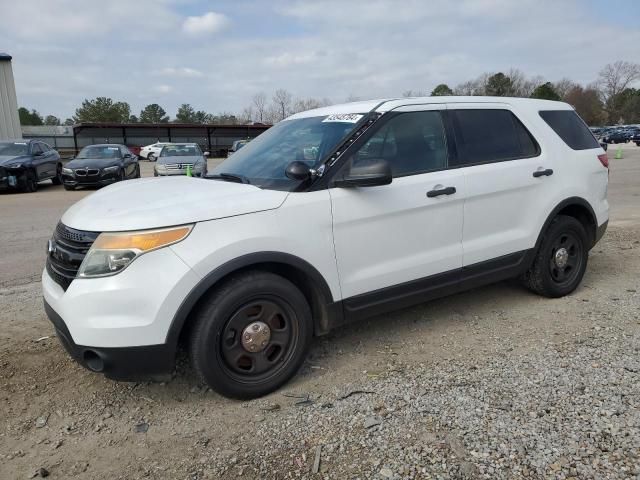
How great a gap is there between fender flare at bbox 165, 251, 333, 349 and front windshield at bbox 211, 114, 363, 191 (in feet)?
1.51

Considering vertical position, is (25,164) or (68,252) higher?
(25,164)

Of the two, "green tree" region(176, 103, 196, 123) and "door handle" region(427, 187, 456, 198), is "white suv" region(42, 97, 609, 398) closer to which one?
"door handle" region(427, 187, 456, 198)

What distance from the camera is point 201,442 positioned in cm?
266

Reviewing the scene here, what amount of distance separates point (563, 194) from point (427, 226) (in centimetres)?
161

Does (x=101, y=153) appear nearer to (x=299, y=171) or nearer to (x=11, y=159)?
(x=11, y=159)

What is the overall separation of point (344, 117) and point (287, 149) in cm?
48

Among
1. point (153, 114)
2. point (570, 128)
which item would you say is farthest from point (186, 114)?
point (570, 128)

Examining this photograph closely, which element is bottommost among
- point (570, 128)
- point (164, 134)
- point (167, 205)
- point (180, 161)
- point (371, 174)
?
point (180, 161)

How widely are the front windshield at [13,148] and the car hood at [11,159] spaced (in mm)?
272

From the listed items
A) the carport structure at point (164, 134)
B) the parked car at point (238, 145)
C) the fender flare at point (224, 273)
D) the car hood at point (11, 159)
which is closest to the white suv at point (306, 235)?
the fender flare at point (224, 273)

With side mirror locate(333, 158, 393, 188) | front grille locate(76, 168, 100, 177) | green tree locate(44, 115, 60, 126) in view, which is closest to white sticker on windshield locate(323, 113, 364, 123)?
side mirror locate(333, 158, 393, 188)

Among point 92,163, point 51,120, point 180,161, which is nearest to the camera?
point 92,163

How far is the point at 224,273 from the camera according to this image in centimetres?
280

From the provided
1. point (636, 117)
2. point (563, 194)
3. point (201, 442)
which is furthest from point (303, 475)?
point (636, 117)
